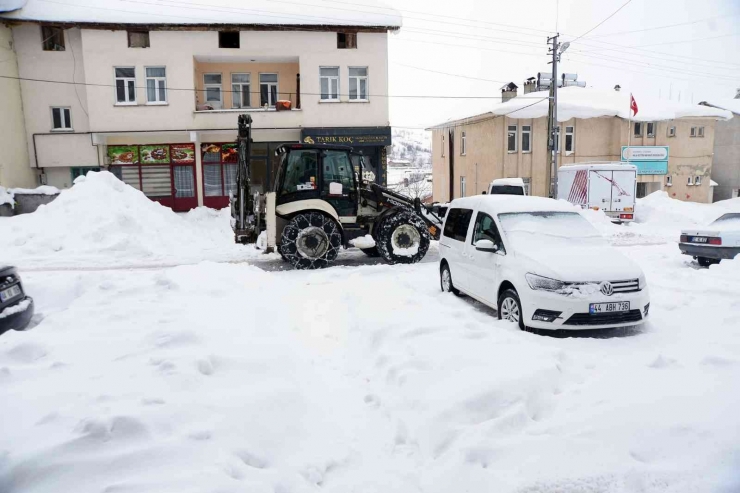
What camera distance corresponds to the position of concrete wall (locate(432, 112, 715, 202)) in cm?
3145

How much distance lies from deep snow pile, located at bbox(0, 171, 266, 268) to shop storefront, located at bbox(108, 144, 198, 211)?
Answer: 6200 mm

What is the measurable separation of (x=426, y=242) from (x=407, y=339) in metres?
6.78

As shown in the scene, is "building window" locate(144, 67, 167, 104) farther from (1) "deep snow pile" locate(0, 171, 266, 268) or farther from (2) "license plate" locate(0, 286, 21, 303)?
(2) "license plate" locate(0, 286, 21, 303)

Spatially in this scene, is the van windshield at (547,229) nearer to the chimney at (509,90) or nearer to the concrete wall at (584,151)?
the concrete wall at (584,151)

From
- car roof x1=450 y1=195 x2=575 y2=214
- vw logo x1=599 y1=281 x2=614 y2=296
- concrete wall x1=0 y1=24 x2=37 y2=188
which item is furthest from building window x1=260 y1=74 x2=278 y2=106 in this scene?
vw logo x1=599 y1=281 x2=614 y2=296

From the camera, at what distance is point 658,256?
1346 centimetres

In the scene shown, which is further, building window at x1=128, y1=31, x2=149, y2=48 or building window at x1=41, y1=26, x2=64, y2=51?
building window at x1=41, y1=26, x2=64, y2=51

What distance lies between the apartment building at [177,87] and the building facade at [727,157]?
2943 cm

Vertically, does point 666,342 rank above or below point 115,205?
below

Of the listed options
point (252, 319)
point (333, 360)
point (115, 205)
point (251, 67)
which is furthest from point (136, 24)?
point (333, 360)

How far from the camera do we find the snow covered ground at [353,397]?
3.29 meters

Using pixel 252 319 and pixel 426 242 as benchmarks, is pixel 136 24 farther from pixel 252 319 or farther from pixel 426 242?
pixel 252 319

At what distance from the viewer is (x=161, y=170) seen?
24.5 meters

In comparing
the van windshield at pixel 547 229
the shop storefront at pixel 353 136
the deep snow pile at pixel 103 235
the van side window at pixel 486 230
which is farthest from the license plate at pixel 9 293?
the shop storefront at pixel 353 136
